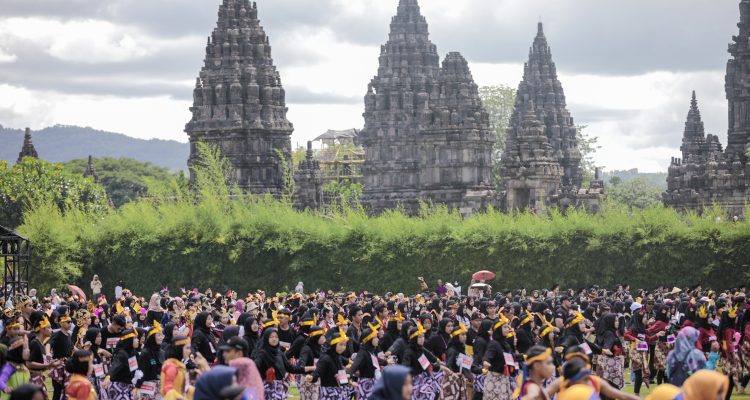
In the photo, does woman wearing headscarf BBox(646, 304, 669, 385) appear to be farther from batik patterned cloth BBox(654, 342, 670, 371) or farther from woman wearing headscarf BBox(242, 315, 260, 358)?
woman wearing headscarf BBox(242, 315, 260, 358)

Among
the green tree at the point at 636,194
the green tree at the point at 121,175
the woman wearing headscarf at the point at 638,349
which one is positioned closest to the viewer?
the woman wearing headscarf at the point at 638,349

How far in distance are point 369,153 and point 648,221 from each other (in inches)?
1689

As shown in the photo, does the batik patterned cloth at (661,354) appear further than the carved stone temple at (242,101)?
No

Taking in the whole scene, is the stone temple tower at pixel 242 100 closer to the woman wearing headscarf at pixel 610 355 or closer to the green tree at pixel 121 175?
the green tree at pixel 121 175

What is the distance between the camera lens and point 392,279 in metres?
52.9

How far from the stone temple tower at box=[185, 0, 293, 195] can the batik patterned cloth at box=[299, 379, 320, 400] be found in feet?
183

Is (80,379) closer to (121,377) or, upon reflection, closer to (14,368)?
(14,368)

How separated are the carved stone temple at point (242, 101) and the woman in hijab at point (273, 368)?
5679 centimetres

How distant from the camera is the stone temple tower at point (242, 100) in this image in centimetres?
7769

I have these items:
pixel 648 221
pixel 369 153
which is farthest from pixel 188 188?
pixel 648 221

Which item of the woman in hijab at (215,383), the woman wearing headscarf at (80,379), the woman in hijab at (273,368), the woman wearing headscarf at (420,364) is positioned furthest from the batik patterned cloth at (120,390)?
the woman in hijab at (215,383)

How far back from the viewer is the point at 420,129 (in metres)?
82.6

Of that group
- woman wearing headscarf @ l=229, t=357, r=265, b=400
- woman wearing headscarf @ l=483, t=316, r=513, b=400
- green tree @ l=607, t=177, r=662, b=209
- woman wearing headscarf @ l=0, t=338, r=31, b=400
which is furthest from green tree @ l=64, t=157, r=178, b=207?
woman wearing headscarf @ l=229, t=357, r=265, b=400

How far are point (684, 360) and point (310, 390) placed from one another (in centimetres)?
641
